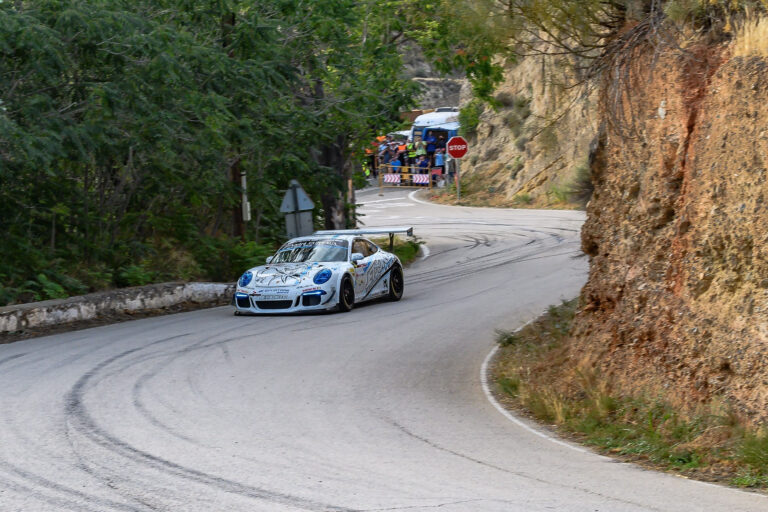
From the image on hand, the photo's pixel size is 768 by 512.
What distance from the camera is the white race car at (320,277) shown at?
18328 mm

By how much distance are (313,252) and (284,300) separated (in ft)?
5.23

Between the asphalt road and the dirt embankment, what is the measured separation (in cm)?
143

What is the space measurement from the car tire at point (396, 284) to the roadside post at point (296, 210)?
15.3 ft

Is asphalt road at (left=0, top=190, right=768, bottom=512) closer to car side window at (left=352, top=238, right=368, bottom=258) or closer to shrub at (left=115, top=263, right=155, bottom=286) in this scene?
car side window at (left=352, top=238, right=368, bottom=258)

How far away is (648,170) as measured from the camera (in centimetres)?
1138

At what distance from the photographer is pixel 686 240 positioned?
410 inches

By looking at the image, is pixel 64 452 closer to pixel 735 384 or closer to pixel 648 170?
pixel 735 384

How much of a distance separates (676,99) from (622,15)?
1.71 metres

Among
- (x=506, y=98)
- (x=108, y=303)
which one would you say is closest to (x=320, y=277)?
(x=108, y=303)

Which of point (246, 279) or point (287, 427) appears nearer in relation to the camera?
point (287, 427)

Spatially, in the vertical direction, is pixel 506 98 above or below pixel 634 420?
above

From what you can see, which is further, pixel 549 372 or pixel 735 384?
pixel 549 372

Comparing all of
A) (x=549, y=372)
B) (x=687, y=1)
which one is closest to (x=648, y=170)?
(x=687, y=1)

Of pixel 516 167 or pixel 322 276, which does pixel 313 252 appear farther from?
pixel 516 167
